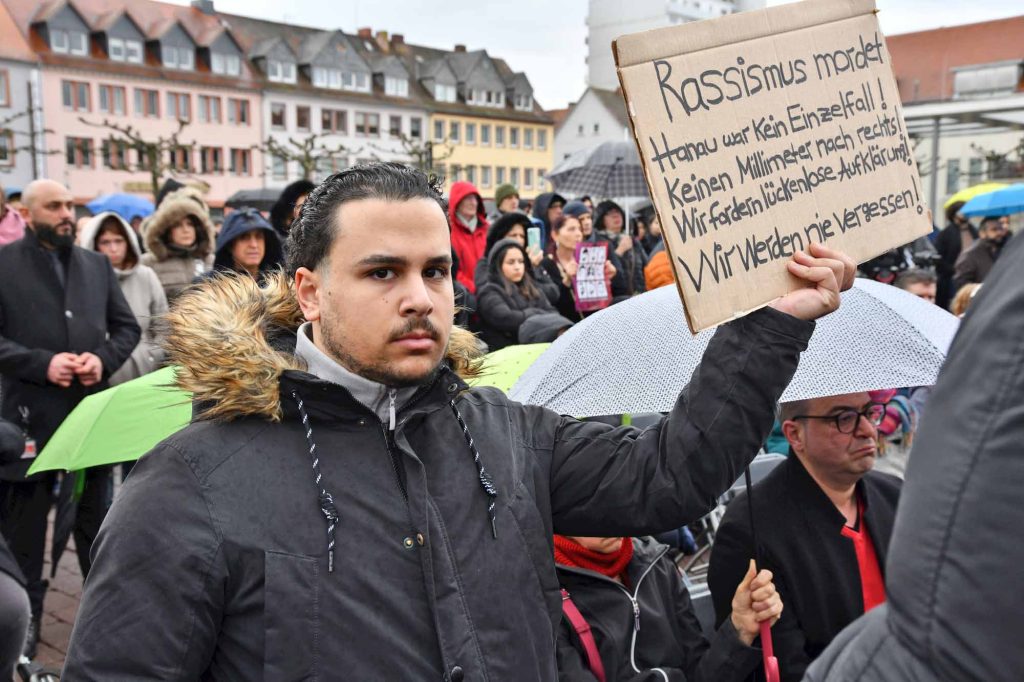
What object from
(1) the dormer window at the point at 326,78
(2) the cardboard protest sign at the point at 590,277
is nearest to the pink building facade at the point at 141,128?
(1) the dormer window at the point at 326,78

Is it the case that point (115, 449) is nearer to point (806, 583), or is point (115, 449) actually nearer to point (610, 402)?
point (610, 402)

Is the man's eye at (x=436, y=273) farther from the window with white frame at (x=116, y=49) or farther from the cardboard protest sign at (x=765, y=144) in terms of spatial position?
the window with white frame at (x=116, y=49)

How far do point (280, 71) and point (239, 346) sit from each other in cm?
6223

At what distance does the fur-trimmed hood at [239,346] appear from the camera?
188 centimetres

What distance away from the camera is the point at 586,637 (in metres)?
2.77

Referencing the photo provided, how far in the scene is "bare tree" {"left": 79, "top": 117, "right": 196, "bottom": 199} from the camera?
34812 millimetres

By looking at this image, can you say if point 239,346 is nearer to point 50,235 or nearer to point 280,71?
point 50,235

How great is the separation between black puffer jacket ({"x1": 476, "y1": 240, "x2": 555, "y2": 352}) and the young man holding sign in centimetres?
495

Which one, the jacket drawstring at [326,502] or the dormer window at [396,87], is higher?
the dormer window at [396,87]

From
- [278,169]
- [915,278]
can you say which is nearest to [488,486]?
[915,278]

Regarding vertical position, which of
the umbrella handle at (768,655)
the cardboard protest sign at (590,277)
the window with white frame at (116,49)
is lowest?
the umbrella handle at (768,655)

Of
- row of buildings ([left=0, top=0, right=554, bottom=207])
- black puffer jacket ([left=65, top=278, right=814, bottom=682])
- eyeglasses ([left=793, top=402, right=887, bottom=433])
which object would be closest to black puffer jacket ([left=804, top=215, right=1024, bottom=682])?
black puffer jacket ([left=65, top=278, right=814, bottom=682])

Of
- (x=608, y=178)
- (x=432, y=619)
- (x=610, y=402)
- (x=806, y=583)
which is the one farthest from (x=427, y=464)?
(x=608, y=178)

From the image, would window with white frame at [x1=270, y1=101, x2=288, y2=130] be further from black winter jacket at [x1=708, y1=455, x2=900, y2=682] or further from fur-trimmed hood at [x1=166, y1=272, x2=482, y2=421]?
fur-trimmed hood at [x1=166, y1=272, x2=482, y2=421]
